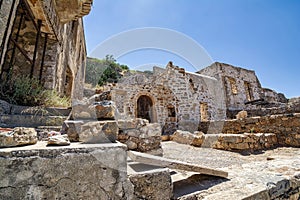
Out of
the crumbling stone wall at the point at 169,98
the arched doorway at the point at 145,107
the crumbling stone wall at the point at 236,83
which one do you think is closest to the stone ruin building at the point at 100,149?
the crumbling stone wall at the point at 169,98

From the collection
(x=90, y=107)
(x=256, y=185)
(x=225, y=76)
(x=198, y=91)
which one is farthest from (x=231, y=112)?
(x=90, y=107)

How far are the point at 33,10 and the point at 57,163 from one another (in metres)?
3.78

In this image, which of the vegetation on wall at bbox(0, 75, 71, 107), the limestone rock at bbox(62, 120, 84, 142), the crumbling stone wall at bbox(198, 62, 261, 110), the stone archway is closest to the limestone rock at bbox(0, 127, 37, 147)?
the limestone rock at bbox(62, 120, 84, 142)

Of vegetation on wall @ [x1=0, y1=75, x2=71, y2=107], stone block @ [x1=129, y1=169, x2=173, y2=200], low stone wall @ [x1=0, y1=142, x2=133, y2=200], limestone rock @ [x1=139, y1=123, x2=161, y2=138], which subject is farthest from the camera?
A: vegetation on wall @ [x1=0, y1=75, x2=71, y2=107]

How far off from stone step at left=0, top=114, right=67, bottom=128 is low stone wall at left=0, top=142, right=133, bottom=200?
137 cm

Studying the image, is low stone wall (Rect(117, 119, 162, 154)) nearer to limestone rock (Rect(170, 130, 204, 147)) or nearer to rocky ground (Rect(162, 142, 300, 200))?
rocky ground (Rect(162, 142, 300, 200))

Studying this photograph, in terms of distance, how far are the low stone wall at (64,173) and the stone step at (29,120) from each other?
1.37 m

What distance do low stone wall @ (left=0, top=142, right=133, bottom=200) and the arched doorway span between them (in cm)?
814

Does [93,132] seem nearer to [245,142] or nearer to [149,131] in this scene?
[149,131]

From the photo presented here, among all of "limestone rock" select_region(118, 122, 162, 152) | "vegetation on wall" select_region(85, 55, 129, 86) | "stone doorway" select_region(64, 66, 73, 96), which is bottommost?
"limestone rock" select_region(118, 122, 162, 152)

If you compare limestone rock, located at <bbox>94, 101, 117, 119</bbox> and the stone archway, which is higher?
the stone archway

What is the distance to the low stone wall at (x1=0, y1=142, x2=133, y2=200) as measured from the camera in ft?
2.48

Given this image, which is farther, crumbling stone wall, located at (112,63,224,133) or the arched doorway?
the arched doorway

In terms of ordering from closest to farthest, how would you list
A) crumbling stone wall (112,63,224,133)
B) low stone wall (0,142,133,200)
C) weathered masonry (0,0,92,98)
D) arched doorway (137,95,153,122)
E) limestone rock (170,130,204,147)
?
1. low stone wall (0,142,133,200)
2. weathered masonry (0,0,92,98)
3. limestone rock (170,130,204,147)
4. crumbling stone wall (112,63,224,133)
5. arched doorway (137,95,153,122)
